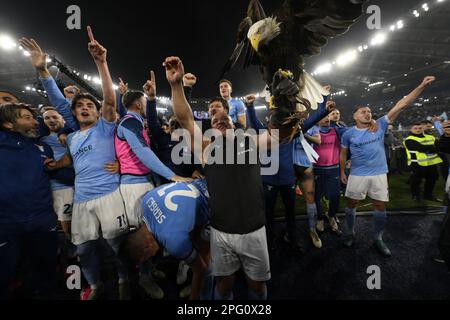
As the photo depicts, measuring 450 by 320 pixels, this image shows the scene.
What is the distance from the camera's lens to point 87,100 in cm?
237

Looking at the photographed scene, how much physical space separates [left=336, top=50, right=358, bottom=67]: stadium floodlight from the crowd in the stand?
83.8ft

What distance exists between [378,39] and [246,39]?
83.4 ft

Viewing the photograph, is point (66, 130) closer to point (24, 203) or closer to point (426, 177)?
point (24, 203)

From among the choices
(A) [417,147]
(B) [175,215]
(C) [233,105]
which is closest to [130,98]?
(B) [175,215]

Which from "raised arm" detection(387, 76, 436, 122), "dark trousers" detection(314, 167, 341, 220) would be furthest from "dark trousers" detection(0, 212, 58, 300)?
"raised arm" detection(387, 76, 436, 122)

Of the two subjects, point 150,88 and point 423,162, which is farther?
point 423,162

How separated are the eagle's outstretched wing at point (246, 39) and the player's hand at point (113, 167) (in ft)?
6.76

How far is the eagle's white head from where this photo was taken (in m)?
2.48

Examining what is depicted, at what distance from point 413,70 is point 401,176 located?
22.4 metres

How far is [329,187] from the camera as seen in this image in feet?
12.9

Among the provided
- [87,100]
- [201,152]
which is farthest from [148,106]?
[201,152]

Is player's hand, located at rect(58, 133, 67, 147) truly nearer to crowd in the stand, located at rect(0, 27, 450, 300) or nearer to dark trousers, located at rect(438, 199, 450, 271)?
crowd in the stand, located at rect(0, 27, 450, 300)

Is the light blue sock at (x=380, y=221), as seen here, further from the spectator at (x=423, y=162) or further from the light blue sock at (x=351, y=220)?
the spectator at (x=423, y=162)

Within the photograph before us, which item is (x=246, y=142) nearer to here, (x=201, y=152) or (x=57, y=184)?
(x=201, y=152)
